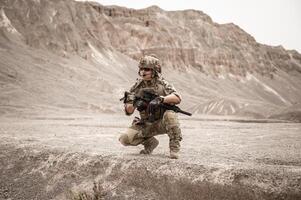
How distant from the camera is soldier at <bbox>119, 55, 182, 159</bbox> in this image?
5.10 m

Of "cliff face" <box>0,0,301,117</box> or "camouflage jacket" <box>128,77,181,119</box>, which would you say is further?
"cliff face" <box>0,0,301,117</box>

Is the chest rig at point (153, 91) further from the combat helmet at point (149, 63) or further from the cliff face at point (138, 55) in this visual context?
the cliff face at point (138, 55)

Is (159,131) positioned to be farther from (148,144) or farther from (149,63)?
(149,63)

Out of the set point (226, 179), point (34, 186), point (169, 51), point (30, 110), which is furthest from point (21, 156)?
point (169, 51)

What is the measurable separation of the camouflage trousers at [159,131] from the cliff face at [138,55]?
103 feet

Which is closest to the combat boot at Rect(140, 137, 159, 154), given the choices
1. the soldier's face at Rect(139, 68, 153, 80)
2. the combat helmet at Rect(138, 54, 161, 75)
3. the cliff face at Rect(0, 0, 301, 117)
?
the soldier's face at Rect(139, 68, 153, 80)

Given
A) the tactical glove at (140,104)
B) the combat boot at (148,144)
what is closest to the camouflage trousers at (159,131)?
the combat boot at (148,144)

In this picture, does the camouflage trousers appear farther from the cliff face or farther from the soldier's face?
the cliff face

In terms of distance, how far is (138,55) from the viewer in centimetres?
8069

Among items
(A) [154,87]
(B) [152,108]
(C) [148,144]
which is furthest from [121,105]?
(B) [152,108]

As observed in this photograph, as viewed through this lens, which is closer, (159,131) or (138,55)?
(159,131)

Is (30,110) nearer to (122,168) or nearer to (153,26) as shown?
(122,168)

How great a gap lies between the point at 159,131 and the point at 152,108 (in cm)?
47

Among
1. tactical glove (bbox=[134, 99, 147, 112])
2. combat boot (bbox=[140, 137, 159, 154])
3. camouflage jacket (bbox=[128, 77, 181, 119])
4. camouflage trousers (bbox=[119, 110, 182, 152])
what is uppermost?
camouflage jacket (bbox=[128, 77, 181, 119])
